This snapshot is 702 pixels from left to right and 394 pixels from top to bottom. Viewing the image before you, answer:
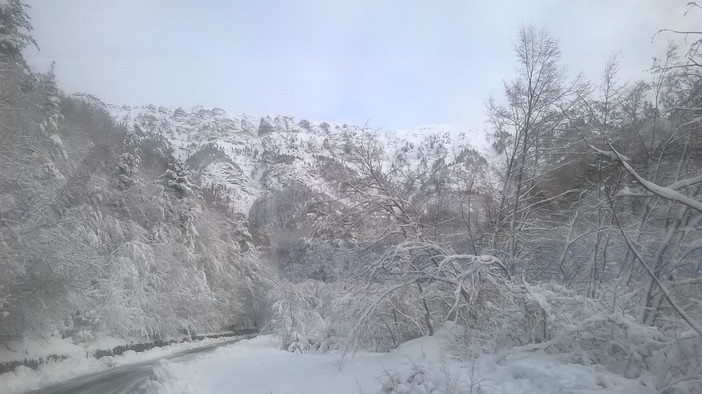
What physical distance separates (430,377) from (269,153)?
78.6 meters

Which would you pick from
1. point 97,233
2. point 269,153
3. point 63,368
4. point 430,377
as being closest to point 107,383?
point 63,368

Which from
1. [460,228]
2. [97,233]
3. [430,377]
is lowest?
[430,377]

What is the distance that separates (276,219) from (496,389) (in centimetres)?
2474

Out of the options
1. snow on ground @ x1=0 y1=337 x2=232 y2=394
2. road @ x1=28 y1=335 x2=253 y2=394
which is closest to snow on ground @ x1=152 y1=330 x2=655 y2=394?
road @ x1=28 y1=335 x2=253 y2=394

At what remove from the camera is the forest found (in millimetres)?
6043

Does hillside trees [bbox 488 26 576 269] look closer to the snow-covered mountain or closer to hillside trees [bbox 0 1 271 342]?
the snow-covered mountain

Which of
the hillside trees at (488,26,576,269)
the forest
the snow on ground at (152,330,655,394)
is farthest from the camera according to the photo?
the hillside trees at (488,26,576,269)

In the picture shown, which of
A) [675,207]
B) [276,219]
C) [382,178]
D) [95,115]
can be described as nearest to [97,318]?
[95,115]

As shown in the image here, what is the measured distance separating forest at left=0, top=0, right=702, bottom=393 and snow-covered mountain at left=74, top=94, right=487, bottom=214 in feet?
0.94

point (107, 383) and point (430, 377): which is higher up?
point (430, 377)

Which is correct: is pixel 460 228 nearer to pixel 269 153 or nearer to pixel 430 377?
pixel 430 377

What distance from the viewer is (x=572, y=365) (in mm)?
5484

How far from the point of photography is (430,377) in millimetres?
5938

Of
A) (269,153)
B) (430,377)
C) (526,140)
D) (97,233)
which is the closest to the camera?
(430,377)
